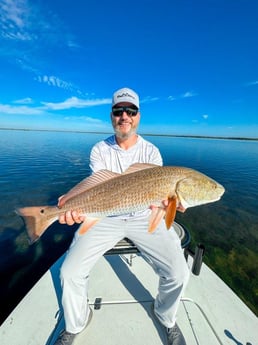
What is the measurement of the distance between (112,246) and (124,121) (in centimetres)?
250

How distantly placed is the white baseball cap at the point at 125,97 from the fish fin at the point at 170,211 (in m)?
2.23

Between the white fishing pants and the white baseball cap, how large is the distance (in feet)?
8.03

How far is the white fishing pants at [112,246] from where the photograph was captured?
274 centimetres

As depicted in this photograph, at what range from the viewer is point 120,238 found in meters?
3.45

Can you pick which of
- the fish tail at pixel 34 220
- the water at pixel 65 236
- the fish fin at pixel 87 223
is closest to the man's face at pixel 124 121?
the fish fin at pixel 87 223

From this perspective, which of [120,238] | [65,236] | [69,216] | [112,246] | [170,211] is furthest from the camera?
[65,236]

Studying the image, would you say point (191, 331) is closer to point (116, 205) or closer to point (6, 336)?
point (116, 205)

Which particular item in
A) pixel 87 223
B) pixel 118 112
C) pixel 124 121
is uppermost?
pixel 118 112

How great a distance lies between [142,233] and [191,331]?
1573mm

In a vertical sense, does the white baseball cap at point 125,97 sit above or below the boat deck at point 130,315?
above

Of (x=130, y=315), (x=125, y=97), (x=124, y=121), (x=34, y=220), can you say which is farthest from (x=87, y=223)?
(x=125, y=97)

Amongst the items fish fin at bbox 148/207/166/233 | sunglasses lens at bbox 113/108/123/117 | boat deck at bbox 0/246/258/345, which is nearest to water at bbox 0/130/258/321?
boat deck at bbox 0/246/258/345

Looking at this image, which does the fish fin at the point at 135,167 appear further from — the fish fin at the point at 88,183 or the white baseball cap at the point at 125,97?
the white baseball cap at the point at 125,97

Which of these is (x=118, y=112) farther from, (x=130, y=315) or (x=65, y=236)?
(x=65, y=236)
